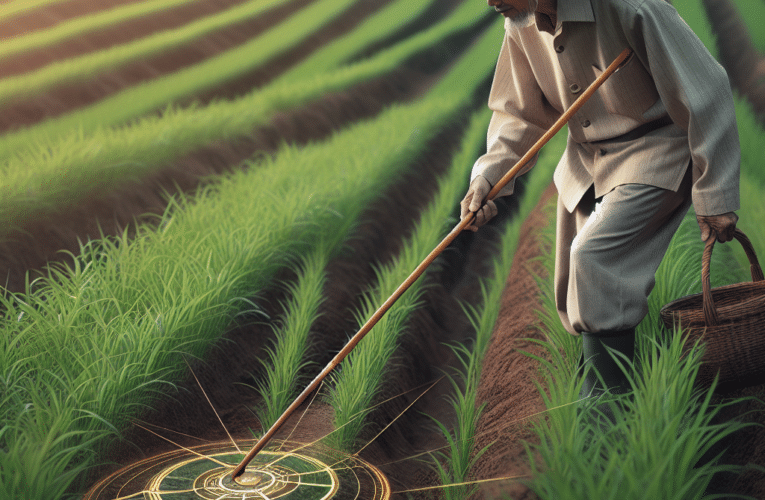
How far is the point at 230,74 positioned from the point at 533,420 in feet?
21.0

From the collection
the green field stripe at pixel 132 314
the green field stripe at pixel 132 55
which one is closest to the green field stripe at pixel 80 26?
the green field stripe at pixel 132 55

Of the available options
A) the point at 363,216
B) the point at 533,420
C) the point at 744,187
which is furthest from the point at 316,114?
the point at 533,420

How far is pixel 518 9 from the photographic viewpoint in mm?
1528

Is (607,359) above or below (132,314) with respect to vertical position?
below

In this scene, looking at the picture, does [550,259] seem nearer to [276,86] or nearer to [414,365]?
[414,365]

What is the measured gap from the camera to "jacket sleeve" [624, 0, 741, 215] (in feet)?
4.75

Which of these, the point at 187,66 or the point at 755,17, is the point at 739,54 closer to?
the point at 755,17

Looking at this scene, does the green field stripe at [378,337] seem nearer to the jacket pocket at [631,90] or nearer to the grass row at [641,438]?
the grass row at [641,438]

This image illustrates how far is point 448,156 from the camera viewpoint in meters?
6.04

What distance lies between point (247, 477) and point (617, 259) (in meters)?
1.08

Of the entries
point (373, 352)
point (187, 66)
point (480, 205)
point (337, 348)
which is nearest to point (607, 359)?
point (480, 205)

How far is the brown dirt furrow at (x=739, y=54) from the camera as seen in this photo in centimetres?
583

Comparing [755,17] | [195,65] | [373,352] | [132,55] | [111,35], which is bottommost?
[755,17]

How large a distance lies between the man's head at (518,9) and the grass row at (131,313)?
1.33m
